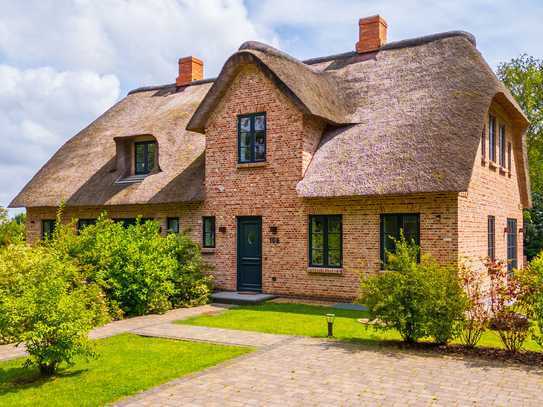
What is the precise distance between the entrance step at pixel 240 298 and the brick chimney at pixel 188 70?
39.5 feet

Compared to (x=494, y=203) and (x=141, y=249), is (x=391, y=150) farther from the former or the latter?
(x=141, y=249)

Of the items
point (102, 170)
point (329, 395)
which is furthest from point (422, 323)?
point (102, 170)

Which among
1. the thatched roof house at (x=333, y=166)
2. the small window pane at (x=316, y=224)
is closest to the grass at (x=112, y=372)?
the thatched roof house at (x=333, y=166)

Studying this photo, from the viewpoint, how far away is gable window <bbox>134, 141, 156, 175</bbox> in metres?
20.8

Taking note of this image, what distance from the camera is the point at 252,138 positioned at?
17000mm

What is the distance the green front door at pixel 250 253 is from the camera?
55.0 ft

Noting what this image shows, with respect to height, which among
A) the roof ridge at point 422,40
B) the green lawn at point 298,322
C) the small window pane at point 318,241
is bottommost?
the green lawn at point 298,322

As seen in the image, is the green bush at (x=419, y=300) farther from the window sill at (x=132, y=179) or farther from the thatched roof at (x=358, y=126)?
the window sill at (x=132, y=179)

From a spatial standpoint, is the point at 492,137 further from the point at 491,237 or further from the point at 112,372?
the point at 112,372

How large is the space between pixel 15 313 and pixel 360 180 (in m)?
9.36

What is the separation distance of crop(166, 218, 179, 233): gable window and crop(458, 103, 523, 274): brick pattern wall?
9.69m

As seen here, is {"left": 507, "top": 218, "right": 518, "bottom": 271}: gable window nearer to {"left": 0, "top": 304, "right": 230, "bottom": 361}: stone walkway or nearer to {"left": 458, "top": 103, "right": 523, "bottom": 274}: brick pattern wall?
{"left": 458, "top": 103, "right": 523, "bottom": 274}: brick pattern wall

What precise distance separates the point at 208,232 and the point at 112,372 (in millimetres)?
9964

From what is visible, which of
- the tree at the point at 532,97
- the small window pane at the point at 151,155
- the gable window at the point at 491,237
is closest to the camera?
the gable window at the point at 491,237
